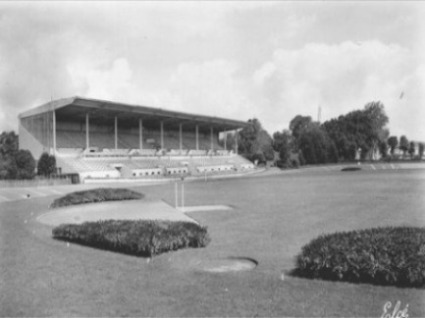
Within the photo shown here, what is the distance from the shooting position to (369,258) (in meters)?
6.84

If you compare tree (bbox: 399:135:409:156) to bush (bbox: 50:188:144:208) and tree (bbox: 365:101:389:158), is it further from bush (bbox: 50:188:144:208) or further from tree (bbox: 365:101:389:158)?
bush (bbox: 50:188:144:208)

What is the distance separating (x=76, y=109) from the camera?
5519cm

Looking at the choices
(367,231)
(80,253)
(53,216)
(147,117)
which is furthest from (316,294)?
(147,117)

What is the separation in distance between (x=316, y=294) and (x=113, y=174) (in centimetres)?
4869

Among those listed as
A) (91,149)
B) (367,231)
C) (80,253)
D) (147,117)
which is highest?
(147,117)

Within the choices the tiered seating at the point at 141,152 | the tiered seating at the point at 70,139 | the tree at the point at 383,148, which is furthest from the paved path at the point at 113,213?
the tree at the point at 383,148

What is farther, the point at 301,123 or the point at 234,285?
the point at 301,123

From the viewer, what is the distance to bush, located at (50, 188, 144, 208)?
20.6 metres

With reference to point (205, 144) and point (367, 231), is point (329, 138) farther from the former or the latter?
point (367, 231)

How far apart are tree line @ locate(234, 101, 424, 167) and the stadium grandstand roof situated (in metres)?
21.5

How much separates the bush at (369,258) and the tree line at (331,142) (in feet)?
253

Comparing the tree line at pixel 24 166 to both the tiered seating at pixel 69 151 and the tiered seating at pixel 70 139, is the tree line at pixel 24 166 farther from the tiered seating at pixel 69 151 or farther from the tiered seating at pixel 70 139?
A: the tiered seating at pixel 70 139

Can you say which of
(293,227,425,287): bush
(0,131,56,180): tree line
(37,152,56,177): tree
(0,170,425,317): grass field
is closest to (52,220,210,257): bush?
(0,170,425,317): grass field

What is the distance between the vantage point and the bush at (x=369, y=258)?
653cm
